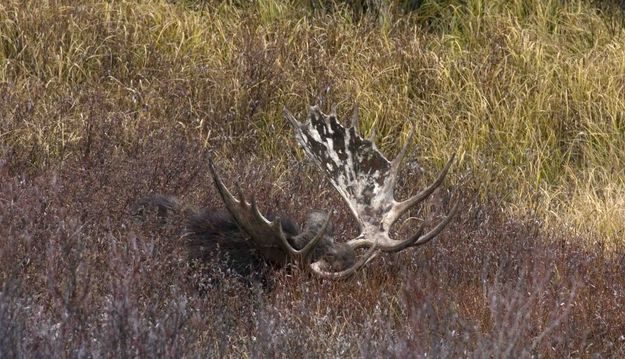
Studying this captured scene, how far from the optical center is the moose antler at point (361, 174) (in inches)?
220

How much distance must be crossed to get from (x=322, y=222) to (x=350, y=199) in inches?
12.6

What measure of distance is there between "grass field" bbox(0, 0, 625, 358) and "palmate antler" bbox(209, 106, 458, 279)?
0.44 ft

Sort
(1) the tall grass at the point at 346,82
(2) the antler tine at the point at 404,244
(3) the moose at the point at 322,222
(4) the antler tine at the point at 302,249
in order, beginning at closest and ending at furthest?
(4) the antler tine at the point at 302,249 → (3) the moose at the point at 322,222 → (2) the antler tine at the point at 404,244 → (1) the tall grass at the point at 346,82

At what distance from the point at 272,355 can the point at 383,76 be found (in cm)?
511

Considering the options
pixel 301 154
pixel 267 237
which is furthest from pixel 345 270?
pixel 301 154

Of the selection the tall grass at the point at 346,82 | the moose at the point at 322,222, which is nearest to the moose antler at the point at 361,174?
the moose at the point at 322,222

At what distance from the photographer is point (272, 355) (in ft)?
12.5

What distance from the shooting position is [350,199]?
5.79 metres

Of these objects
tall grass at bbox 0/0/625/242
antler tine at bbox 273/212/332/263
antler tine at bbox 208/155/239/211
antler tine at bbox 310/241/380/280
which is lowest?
tall grass at bbox 0/0/625/242

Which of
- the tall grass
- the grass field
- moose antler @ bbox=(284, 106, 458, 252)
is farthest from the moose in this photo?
the tall grass

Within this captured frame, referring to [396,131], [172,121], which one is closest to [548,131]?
[396,131]

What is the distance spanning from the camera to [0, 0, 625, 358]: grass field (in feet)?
15.4

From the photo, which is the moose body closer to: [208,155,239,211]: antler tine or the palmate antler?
the palmate antler

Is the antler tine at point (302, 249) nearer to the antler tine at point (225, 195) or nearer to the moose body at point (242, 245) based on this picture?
the moose body at point (242, 245)
